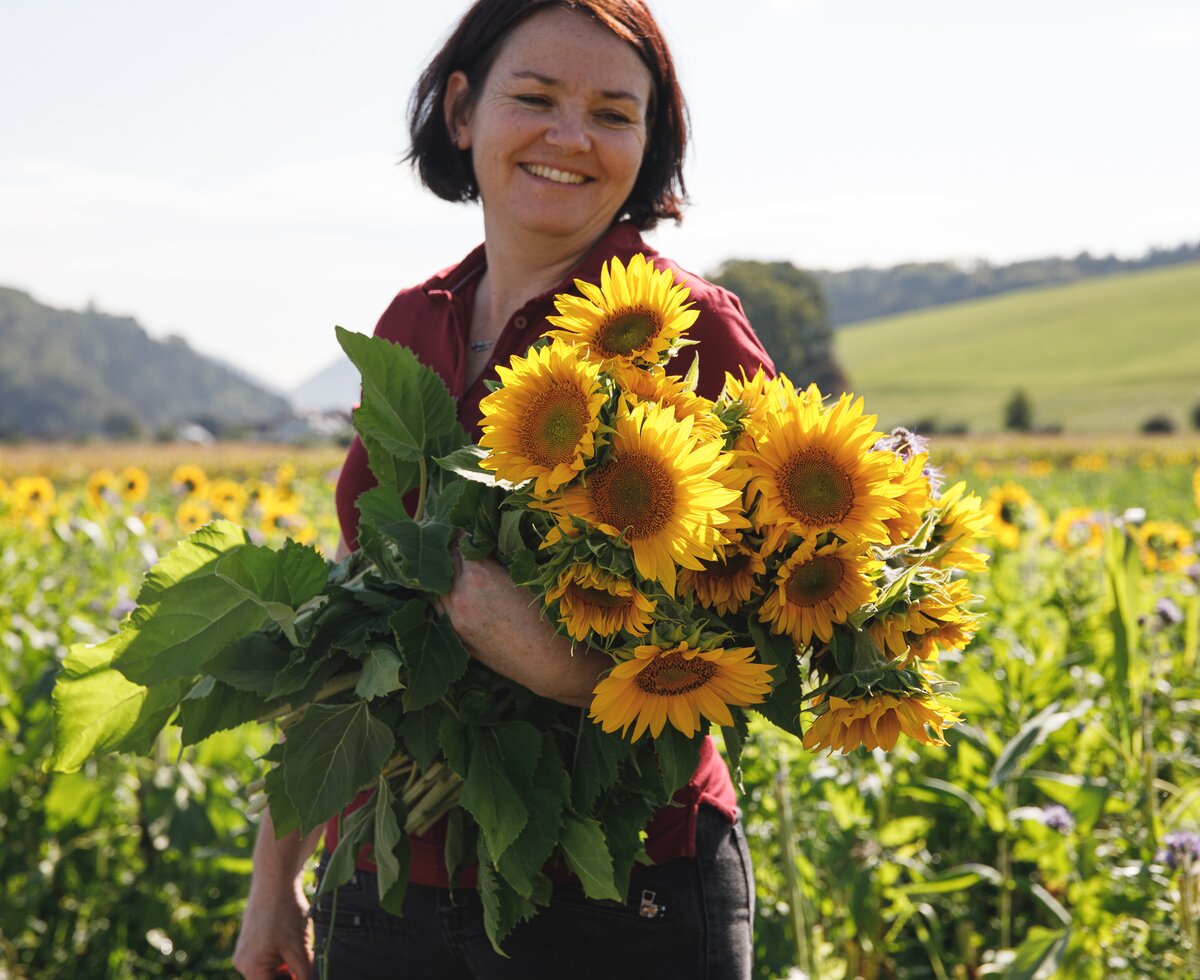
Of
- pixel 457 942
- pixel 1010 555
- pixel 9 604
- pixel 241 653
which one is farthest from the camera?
pixel 1010 555

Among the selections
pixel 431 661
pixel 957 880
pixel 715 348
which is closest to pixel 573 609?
pixel 431 661

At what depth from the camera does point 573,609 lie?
1.13 m

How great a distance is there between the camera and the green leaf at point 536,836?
4.29 feet

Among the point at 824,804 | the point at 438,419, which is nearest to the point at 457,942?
the point at 438,419

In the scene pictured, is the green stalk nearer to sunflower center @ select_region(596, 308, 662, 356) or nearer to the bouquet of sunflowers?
the bouquet of sunflowers

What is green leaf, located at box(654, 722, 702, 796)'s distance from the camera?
4.02 ft

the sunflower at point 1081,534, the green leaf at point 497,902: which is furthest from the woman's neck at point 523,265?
the sunflower at point 1081,534

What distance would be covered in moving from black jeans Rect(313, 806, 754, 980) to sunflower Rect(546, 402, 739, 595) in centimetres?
62

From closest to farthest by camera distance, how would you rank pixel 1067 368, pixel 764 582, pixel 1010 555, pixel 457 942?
pixel 764 582
pixel 457 942
pixel 1010 555
pixel 1067 368

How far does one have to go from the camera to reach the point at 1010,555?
507cm

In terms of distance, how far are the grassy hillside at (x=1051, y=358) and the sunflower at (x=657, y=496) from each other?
48.0 meters

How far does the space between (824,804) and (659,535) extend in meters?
1.98

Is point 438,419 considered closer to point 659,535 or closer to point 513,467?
point 513,467

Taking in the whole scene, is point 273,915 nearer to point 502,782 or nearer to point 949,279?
point 502,782
